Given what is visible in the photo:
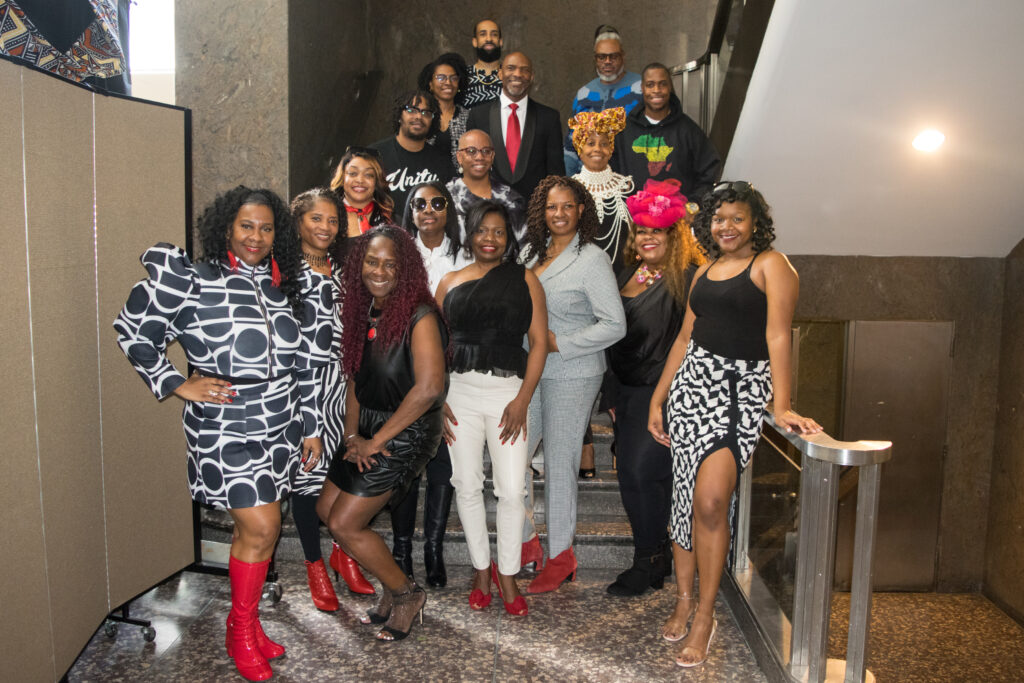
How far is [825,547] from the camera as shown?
8.75 feet

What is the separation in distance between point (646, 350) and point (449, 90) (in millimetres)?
2235

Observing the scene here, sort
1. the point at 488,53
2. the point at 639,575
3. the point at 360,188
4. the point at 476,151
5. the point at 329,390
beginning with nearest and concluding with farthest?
the point at 329,390, the point at 639,575, the point at 360,188, the point at 476,151, the point at 488,53

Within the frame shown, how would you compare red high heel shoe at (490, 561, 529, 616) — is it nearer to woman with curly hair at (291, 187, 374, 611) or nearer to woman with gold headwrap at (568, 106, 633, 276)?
woman with curly hair at (291, 187, 374, 611)

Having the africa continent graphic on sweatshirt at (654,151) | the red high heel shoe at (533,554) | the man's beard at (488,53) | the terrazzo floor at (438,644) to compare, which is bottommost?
the terrazzo floor at (438,644)

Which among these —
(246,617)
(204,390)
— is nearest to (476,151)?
(204,390)

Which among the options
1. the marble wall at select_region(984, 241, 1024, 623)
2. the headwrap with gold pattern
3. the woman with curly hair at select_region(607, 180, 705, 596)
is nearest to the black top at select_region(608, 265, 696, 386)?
the woman with curly hair at select_region(607, 180, 705, 596)

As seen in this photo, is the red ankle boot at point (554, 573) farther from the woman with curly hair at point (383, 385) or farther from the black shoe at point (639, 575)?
the woman with curly hair at point (383, 385)

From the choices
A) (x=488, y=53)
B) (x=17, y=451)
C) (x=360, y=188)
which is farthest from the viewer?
(x=488, y=53)

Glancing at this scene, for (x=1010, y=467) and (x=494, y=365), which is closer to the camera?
(x=494, y=365)

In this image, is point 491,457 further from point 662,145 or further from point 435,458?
point 662,145

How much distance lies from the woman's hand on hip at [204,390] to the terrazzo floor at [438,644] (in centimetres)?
105

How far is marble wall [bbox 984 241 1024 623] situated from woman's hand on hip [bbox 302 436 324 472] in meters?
5.55

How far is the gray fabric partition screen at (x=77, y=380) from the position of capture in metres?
2.59

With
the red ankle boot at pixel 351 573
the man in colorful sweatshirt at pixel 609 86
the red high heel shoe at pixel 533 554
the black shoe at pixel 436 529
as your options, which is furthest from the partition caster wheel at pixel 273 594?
the man in colorful sweatshirt at pixel 609 86
